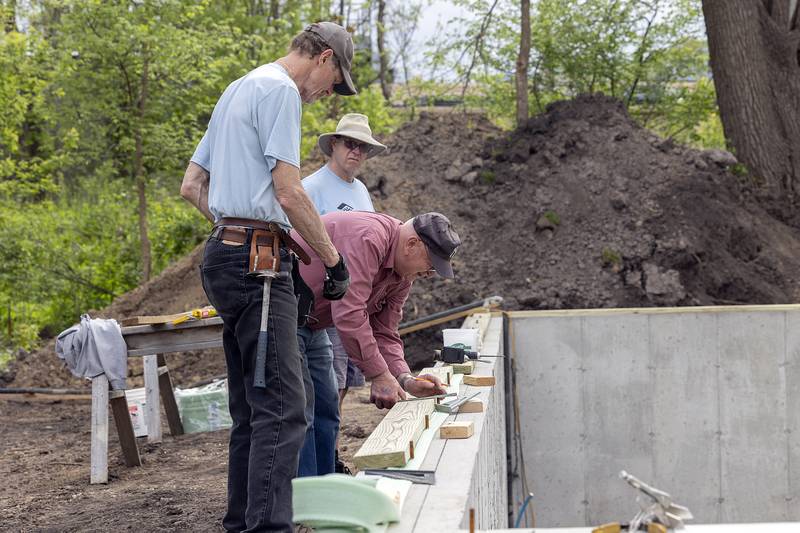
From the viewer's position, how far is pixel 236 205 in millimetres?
2945

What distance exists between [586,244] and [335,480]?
279 inches

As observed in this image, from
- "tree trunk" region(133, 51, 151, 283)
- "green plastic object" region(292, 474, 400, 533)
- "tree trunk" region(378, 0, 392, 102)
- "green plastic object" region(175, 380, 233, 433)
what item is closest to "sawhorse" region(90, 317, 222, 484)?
"green plastic object" region(175, 380, 233, 433)

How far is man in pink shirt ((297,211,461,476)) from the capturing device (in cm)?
341

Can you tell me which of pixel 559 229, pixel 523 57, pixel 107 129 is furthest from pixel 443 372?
pixel 107 129

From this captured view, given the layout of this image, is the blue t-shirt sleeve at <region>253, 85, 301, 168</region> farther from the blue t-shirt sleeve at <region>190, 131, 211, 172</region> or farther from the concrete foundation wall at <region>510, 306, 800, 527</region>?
the concrete foundation wall at <region>510, 306, 800, 527</region>

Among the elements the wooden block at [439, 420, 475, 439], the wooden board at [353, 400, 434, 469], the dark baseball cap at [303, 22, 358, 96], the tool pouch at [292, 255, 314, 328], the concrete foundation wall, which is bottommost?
the concrete foundation wall

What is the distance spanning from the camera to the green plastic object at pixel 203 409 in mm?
6137

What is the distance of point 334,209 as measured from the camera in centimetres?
473

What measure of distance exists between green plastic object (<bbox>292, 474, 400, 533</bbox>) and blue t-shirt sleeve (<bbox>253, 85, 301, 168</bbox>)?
1.18m

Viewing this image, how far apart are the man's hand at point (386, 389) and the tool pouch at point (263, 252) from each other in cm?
81

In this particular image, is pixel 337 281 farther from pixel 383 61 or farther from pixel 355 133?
pixel 383 61

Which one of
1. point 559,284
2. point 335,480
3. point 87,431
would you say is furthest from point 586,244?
point 335,480

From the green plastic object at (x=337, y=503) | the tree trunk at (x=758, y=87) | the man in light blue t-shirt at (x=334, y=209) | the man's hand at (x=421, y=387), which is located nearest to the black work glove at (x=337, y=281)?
the man in light blue t-shirt at (x=334, y=209)

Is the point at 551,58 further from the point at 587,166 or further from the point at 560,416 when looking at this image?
the point at 560,416
